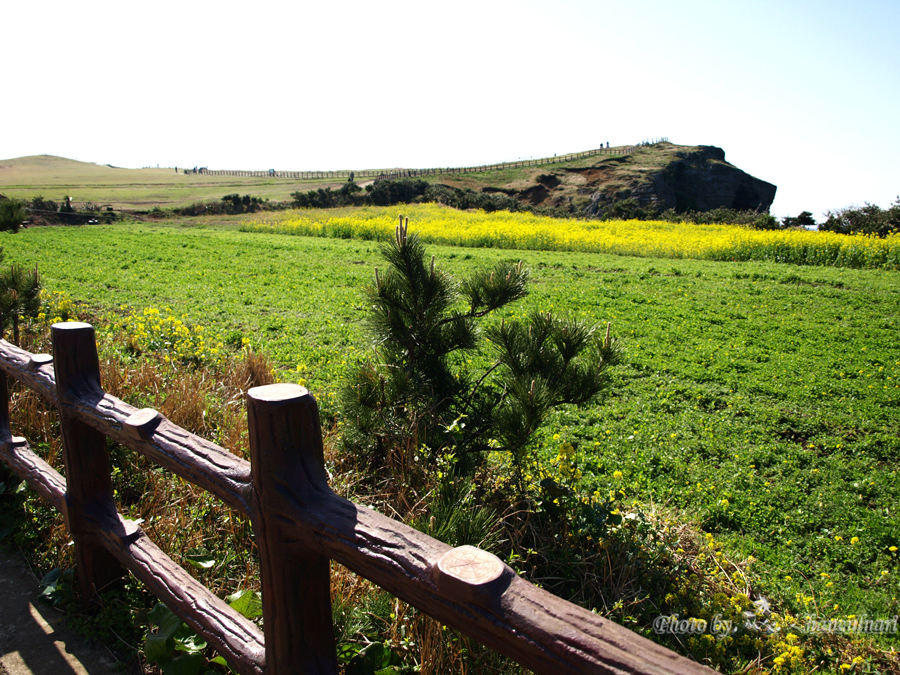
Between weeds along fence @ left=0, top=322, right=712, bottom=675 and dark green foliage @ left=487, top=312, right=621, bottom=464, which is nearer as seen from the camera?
weeds along fence @ left=0, top=322, right=712, bottom=675

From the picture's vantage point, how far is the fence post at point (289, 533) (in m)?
1.47

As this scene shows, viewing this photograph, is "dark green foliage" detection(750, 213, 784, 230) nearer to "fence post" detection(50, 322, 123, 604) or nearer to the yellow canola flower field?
the yellow canola flower field

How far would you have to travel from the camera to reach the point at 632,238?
20500mm

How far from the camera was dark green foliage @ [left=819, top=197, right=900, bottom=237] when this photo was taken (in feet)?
64.2

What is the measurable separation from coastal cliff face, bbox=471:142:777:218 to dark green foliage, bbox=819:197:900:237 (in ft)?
102

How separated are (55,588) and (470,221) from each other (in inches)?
1012

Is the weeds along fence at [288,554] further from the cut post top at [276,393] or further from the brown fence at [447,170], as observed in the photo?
the brown fence at [447,170]

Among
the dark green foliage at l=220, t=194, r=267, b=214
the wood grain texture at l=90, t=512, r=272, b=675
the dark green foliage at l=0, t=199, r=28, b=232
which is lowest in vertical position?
the wood grain texture at l=90, t=512, r=272, b=675

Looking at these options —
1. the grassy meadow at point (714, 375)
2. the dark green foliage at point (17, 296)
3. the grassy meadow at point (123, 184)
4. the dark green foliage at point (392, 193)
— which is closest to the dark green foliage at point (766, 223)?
the grassy meadow at point (714, 375)

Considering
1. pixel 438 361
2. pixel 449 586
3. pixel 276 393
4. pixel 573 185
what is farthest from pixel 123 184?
pixel 449 586

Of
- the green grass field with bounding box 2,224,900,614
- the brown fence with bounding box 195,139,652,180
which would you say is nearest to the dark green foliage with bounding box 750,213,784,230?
the green grass field with bounding box 2,224,900,614

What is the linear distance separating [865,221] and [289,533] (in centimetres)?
2588

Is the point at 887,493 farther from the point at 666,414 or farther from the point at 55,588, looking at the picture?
the point at 55,588

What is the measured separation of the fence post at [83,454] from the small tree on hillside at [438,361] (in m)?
1.38
